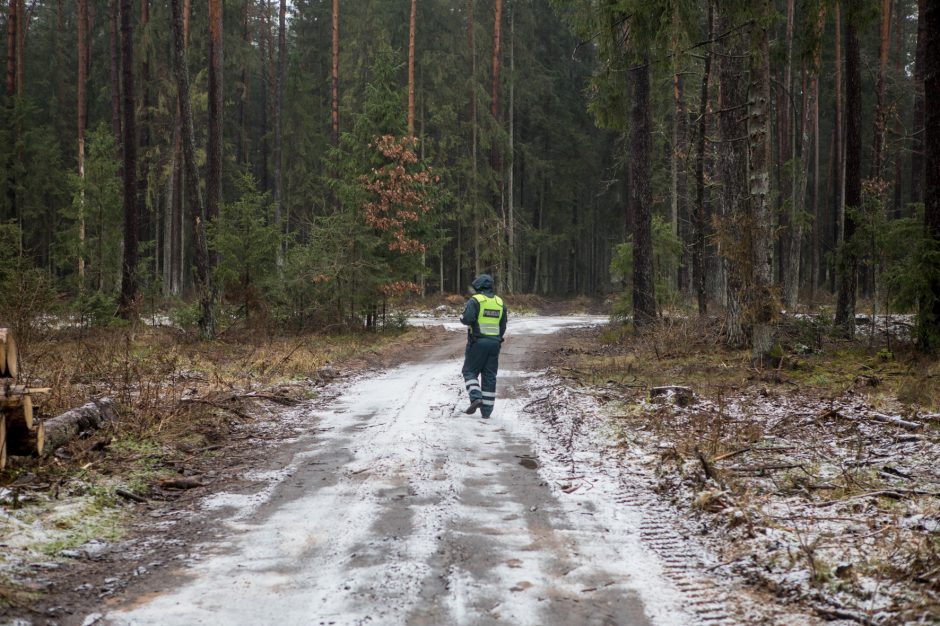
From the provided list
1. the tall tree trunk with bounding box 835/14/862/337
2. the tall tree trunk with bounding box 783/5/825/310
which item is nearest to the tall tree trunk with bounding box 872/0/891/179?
the tall tree trunk with bounding box 783/5/825/310

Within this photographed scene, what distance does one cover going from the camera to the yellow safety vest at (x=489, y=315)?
1054cm

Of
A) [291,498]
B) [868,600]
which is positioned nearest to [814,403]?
[868,600]

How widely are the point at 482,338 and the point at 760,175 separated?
5551mm

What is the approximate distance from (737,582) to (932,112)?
1269 cm

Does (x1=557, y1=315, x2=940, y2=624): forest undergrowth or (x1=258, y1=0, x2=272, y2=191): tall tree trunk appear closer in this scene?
(x1=557, y1=315, x2=940, y2=624): forest undergrowth

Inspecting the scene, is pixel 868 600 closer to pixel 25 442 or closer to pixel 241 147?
pixel 25 442

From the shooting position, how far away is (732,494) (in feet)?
19.1

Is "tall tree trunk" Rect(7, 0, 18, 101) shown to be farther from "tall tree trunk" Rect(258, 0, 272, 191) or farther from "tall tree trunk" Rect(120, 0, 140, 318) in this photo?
"tall tree trunk" Rect(120, 0, 140, 318)

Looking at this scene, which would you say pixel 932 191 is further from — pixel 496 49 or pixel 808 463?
pixel 496 49

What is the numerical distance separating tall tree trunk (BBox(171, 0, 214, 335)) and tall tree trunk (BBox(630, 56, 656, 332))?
11.6m

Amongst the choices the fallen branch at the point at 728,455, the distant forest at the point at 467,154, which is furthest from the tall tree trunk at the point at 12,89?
the fallen branch at the point at 728,455

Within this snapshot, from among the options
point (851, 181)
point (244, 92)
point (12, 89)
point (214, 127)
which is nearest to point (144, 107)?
point (12, 89)

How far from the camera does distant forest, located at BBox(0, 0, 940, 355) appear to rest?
14.3m

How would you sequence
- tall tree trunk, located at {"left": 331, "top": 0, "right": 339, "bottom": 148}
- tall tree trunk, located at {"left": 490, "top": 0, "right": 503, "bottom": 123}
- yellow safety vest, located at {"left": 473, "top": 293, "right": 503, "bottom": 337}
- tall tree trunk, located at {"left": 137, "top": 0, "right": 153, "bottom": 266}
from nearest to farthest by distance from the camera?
1. yellow safety vest, located at {"left": 473, "top": 293, "right": 503, "bottom": 337}
2. tall tree trunk, located at {"left": 137, "top": 0, "right": 153, "bottom": 266}
3. tall tree trunk, located at {"left": 331, "top": 0, "right": 339, "bottom": 148}
4. tall tree trunk, located at {"left": 490, "top": 0, "right": 503, "bottom": 123}
